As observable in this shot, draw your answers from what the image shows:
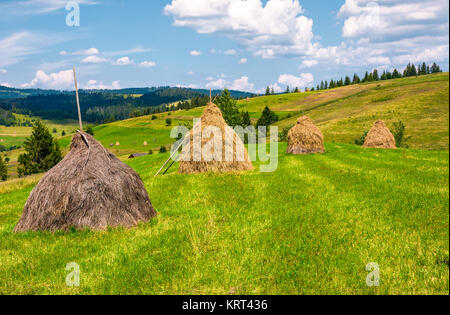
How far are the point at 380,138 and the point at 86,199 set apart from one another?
3176 cm

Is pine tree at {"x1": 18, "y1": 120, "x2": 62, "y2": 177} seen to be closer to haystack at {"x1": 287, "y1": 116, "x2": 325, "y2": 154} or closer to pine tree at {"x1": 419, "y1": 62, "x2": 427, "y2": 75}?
haystack at {"x1": 287, "y1": 116, "x2": 325, "y2": 154}

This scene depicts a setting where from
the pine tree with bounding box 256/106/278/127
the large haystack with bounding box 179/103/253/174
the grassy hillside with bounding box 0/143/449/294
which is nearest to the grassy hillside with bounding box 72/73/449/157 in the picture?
the grassy hillside with bounding box 0/143/449/294

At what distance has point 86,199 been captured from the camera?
8484 mm

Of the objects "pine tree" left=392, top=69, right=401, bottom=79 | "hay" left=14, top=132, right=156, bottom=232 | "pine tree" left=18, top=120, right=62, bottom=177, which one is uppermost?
"pine tree" left=392, top=69, right=401, bottom=79

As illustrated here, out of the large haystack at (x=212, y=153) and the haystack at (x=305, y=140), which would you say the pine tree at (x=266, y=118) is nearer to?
the haystack at (x=305, y=140)

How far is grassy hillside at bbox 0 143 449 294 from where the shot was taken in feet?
17.8

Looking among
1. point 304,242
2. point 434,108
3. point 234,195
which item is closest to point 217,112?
point 234,195

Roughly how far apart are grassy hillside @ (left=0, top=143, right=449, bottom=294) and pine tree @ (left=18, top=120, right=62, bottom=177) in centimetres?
4481

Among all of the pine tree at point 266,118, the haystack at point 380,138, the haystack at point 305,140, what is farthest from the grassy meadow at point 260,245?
the pine tree at point 266,118

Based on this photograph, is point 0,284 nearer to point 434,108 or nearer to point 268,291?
point 268,291

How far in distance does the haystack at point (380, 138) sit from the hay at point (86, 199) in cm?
2969

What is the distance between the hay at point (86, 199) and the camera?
27.5 ft

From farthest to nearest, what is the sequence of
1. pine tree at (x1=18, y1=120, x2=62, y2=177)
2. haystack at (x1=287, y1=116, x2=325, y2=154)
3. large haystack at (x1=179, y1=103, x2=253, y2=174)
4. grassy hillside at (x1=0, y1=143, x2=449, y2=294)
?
pine tree at (x1=18, y1=120, x2=62, y2=177) < haystack at (x1=287, y1=116, x2=325, y2=154) < large haystack at (x1=179, y1=103, x2=253, y2=174) < grassy hillside at (x1=0, y1=143, x2=449, y2=294)

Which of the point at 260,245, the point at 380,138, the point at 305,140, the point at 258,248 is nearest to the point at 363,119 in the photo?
the point at 380,138
